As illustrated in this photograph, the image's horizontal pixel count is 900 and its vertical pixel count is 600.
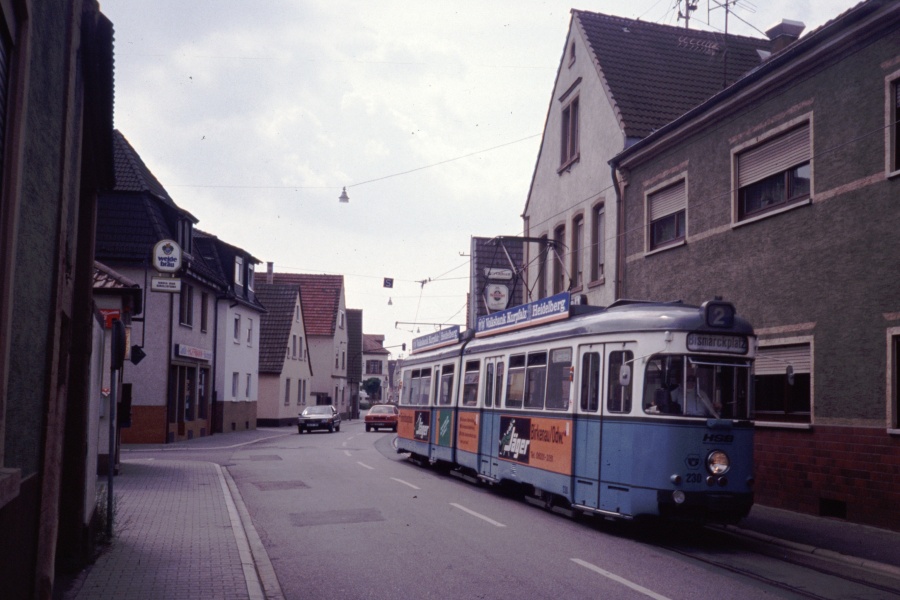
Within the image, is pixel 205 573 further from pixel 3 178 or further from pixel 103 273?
pixel 103 273

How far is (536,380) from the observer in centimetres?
1427

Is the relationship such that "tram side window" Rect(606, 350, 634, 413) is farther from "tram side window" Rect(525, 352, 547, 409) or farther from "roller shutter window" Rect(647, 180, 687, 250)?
"roller shutter window" Rect(647, 180, 687, 250)

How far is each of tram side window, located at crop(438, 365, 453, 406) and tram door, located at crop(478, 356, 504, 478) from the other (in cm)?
251

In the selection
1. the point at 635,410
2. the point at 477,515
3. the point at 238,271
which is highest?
the point at 238,271

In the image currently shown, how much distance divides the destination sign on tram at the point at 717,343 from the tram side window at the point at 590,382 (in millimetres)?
1493

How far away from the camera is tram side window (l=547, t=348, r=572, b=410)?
511 inches

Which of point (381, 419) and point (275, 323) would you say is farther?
point (275, 323)

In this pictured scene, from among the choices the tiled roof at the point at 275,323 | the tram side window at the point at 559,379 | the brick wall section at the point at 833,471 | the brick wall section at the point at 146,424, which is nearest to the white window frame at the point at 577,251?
the brick wall section at the point at 833,471

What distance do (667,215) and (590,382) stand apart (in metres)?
7.03

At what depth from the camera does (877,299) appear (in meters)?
12.3

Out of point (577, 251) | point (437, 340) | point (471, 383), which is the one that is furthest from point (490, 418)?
point (577, 251)

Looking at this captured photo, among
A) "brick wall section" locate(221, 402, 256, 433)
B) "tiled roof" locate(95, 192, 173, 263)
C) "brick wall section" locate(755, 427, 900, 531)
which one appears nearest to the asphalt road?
"brick wall section" locate(755, 427, 900, 531)

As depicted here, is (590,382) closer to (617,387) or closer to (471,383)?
(617,387)

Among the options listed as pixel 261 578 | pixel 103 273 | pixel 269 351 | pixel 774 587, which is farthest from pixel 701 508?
pixel 269 351
